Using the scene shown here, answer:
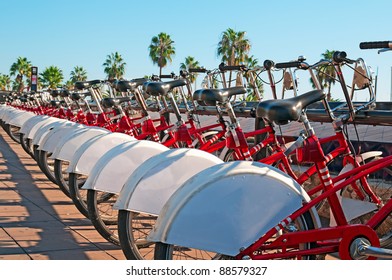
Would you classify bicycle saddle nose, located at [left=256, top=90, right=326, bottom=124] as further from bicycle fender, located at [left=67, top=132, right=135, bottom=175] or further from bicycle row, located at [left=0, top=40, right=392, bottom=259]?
bicycle fender, located at [left=67, top=132, right=135, bottom=175]

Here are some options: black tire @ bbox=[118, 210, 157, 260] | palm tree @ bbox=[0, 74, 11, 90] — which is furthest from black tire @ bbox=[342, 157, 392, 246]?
palm tree @ bbox=[0, 74, 11, 90]

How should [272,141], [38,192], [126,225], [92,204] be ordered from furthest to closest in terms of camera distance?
[38,192]
[272,141]
[92,204]
[126,225]

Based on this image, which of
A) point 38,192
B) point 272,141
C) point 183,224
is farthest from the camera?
point 38,192

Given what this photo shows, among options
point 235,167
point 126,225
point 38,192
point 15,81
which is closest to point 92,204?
point 126,225

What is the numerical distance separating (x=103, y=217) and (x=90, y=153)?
2.18 ft

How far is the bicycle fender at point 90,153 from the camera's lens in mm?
5223

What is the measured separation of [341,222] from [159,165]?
3.52ft

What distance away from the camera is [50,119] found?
906 cm

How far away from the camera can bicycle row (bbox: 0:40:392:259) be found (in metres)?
2.94

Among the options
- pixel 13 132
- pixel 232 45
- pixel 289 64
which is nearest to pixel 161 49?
pixel 232 45

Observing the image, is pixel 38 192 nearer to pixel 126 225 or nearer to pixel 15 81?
pixel 126 225

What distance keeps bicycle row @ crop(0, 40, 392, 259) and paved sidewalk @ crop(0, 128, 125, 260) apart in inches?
9.1

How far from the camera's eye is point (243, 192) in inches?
117

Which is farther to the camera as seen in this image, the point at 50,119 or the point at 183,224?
the point at 50,119
